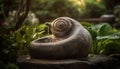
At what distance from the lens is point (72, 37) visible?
16.5 ft

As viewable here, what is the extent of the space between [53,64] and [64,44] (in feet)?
1.11

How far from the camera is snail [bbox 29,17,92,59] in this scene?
4.95 meters

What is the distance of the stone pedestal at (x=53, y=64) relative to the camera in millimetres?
4812

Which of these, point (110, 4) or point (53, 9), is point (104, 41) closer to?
point (53, 9)

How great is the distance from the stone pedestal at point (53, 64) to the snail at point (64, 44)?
101mm

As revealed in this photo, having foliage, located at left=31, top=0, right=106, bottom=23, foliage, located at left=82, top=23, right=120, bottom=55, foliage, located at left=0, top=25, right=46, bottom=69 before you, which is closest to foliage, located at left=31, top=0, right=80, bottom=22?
foliage, located at left=31, top=0, right=106, bottom=23

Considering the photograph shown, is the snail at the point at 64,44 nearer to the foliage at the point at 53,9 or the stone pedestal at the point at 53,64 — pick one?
the stone pedestal at the point at 53,64

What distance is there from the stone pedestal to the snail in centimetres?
10

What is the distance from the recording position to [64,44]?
195 inches

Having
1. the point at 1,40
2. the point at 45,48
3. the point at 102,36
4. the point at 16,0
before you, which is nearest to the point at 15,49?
the point at 1,40

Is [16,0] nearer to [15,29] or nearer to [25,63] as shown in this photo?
[15,29]

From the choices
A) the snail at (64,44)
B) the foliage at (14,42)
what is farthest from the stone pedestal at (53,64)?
the foliage at (14,42)

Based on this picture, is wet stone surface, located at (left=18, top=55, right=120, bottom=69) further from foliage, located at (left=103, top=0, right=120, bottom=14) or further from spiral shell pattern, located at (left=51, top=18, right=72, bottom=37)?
foliage, located at (left=103, top=0, right=120, bottom=14)

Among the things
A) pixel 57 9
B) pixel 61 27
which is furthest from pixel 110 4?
pixel 61 27
